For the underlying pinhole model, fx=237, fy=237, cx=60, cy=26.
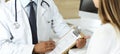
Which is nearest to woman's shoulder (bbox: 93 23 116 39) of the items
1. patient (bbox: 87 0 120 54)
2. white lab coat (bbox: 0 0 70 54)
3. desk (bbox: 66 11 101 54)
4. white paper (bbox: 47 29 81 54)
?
patient (bbox: 87 0 120 54)

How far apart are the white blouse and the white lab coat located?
0.57 metres

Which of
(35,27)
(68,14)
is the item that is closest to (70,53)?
(35,27)

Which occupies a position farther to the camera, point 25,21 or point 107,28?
point 25,21

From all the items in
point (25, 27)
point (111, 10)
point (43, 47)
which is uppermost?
point (111, 10)

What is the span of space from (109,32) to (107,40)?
30 mm

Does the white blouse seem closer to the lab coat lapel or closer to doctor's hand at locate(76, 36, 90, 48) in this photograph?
doctor's hand at locate(76, 36, 90, 48)

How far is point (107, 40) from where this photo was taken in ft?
2.85

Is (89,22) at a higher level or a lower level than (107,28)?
lower

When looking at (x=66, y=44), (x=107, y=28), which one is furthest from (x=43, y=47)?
(x=107, y=28)

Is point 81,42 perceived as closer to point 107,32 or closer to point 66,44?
point 66,44

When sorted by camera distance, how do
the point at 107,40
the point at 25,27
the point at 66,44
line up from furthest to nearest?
1. the point at 25,27
2. the point at 66,44
3. the point at 107,40

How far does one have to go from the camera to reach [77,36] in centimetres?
134

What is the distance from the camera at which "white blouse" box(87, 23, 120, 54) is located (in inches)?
34.3

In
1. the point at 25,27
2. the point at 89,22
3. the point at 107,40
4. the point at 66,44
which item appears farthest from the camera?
the point at 89,22
